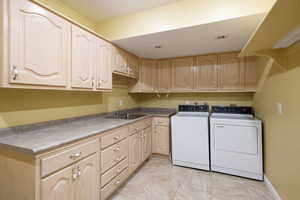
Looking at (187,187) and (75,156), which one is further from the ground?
(75,156)

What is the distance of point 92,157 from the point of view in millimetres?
1428

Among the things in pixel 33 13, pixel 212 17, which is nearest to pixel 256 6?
pixel 212 17

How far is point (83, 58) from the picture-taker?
1.71 metres

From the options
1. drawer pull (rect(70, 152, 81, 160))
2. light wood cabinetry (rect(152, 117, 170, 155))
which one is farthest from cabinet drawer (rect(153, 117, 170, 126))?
drawer pull (rect(70, 152, 81, 160))

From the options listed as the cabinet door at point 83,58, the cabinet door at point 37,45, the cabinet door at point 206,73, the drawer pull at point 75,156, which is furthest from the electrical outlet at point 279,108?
the cabinet door at point 37,45

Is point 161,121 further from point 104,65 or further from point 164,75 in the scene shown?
point 104,65

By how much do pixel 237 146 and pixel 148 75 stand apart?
84.4 inches

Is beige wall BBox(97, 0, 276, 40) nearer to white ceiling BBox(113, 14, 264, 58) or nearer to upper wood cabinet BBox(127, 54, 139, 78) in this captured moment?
white ceiling BBox(113, 14, 264, 58)

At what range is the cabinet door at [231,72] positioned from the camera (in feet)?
8.68

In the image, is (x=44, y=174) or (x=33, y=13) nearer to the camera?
(x=44, y=174)

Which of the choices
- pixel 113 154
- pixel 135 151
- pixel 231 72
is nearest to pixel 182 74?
pixel 231 72

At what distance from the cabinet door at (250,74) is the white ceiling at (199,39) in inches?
11.9

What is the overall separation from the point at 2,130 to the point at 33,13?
1.07 meters

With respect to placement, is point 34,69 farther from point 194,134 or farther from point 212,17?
point 194,134
